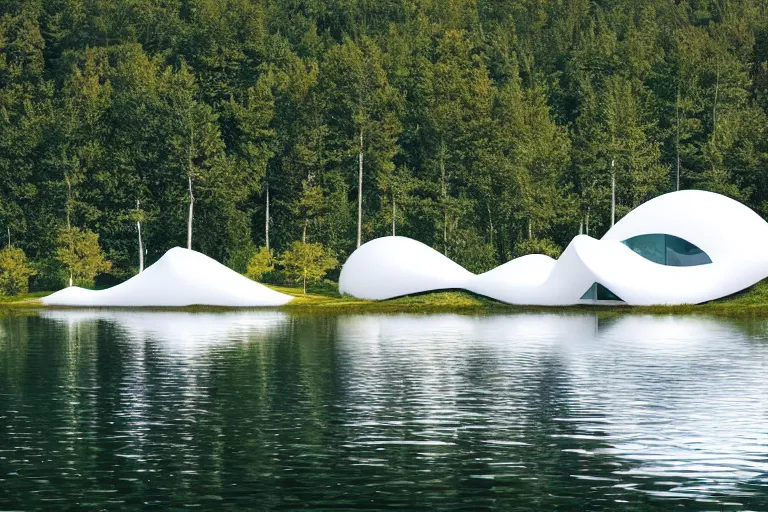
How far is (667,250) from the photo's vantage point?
230ft

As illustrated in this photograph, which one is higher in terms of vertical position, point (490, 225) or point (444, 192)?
point (444, 192)

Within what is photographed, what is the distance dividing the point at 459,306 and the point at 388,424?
43337 millimetres

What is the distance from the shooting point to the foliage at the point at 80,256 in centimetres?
8162

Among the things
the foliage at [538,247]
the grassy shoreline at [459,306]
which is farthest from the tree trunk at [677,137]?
the grassy shoreline at [459,306]

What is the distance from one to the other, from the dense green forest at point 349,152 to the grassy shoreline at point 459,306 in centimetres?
1243

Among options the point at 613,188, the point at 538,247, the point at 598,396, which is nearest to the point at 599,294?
the point at 538,247

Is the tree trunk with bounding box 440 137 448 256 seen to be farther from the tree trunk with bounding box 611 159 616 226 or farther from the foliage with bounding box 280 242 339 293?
the tree trunk with bounding box 611 159 616 226

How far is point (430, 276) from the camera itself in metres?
70.8

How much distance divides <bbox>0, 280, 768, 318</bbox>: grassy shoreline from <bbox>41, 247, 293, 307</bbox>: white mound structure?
591 mm

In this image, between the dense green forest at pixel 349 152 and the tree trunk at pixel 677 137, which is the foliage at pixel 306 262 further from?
the tree trunk at pixel 677 137

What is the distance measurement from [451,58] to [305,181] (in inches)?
607

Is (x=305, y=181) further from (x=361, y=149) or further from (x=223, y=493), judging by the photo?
(x=223, y=493)

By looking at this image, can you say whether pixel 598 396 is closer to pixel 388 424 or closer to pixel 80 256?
pixel 388 424

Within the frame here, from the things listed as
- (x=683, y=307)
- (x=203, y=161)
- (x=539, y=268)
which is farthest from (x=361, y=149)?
(x=683, y=307)
